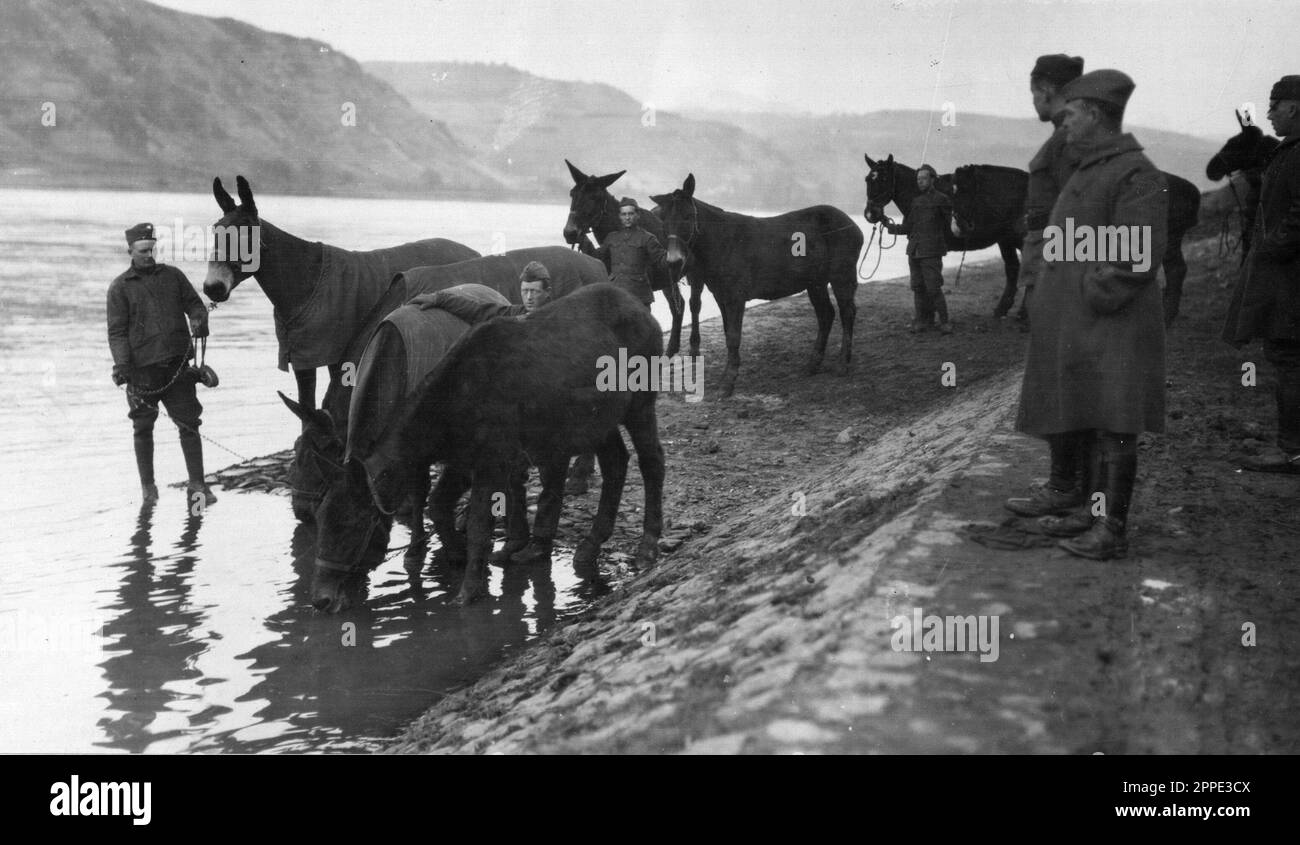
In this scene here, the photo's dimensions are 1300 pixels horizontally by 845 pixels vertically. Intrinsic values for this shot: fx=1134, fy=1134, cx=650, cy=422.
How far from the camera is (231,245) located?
8.77 metres

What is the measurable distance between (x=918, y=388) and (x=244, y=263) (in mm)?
7832

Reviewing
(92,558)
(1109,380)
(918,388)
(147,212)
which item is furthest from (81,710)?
(147,212)

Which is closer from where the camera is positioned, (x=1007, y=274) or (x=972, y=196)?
(x=972, y=196)

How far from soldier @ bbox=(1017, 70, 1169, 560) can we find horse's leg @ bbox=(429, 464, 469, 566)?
393 centimetres

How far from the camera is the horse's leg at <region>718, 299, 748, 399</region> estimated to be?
1378 cm

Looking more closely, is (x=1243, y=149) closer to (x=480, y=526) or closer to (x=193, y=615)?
(x=480, y=526)

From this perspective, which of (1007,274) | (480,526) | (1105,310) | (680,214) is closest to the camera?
(1105,310)

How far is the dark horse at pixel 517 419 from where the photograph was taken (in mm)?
6883

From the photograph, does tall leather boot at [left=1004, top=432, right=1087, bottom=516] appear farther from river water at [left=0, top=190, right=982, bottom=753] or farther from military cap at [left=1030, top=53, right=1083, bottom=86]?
river water at [left=0, top=190, right=982, bottom=753]

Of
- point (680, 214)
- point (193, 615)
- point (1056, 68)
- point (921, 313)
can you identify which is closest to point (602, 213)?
point (680, 214)

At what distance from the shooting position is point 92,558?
8594mm

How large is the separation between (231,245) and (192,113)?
58641 millimetres

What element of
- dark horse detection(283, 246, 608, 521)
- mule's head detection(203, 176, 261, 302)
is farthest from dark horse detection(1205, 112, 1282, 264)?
mule's head detection(203, 176, 261, 302)
